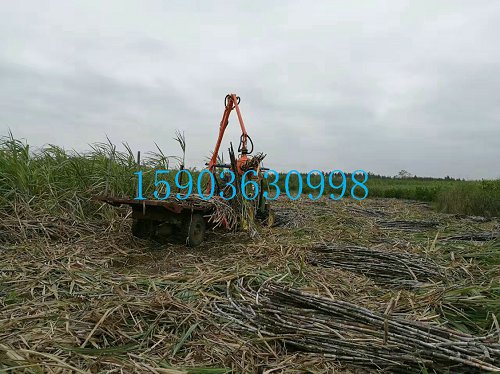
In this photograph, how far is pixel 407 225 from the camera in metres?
6.30

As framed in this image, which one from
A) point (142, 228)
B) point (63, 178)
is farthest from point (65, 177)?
point (142, 228)

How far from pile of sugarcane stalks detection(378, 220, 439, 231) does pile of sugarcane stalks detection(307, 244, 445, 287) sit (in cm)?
227

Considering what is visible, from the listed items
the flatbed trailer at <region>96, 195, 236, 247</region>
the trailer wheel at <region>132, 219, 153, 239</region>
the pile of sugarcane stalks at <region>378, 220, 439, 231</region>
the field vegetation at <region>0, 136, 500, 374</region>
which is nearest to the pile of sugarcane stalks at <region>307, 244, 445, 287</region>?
the field vegetation at <region>0, 136, 500, 374</region>

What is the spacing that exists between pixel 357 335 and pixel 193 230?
2.44m

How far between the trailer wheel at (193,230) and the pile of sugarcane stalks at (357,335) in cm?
174

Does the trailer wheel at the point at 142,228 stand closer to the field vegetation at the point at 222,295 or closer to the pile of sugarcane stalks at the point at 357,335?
the field vegetation at the point at 222,295

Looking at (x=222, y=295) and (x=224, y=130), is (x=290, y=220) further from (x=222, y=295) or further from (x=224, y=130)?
(x=222, y=295)

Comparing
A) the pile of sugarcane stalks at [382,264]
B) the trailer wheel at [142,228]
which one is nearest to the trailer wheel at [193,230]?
the trailer wheel at [142,228]

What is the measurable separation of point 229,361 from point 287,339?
1.09 ft

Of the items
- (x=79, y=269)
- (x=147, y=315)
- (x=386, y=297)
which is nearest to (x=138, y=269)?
(x=79, y=269)

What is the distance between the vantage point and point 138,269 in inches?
137

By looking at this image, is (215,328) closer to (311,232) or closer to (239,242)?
(239,242)

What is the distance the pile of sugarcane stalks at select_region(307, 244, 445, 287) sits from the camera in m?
3.31

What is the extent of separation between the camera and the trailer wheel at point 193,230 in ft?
13.8
